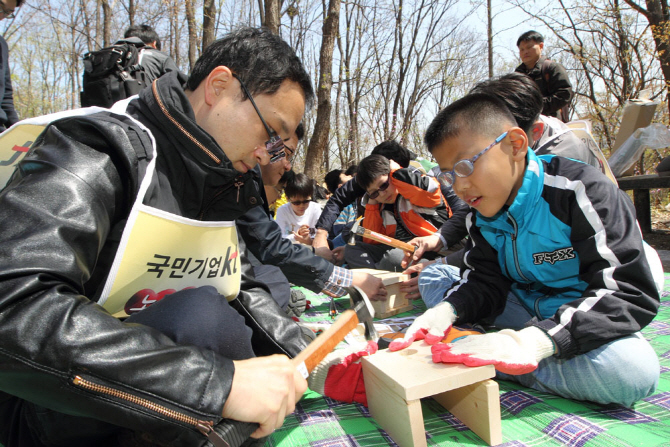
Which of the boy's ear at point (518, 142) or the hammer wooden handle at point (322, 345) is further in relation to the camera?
the boy's ear at point (518, 142)

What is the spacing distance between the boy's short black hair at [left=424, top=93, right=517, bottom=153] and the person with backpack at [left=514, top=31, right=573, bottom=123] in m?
3.02

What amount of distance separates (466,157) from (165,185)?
1.17m

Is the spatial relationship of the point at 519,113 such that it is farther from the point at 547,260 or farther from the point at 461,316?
the point at 461,316

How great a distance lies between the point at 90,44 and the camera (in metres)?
15.7

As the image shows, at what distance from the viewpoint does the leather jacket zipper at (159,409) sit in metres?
0.78

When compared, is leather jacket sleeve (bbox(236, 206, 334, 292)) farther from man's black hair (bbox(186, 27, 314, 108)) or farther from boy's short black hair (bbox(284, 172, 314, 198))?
boy's short black hair (bbox(284, 172, 314, 198))

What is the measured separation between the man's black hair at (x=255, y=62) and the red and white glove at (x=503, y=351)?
103 centimetres

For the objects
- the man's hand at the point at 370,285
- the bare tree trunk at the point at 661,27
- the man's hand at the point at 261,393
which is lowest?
the man's hand at the point at 370,285

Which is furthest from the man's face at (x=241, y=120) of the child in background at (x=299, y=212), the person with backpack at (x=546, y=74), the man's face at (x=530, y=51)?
the man's face at (x=530, y=51)

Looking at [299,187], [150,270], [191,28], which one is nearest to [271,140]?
[150,270]

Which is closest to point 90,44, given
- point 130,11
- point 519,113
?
point 130,11

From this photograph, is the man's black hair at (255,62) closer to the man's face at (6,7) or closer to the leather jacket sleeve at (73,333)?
the leather jacket sleeve at (73,333)

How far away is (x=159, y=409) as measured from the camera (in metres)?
0.83

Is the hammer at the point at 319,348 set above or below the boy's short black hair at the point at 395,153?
below
